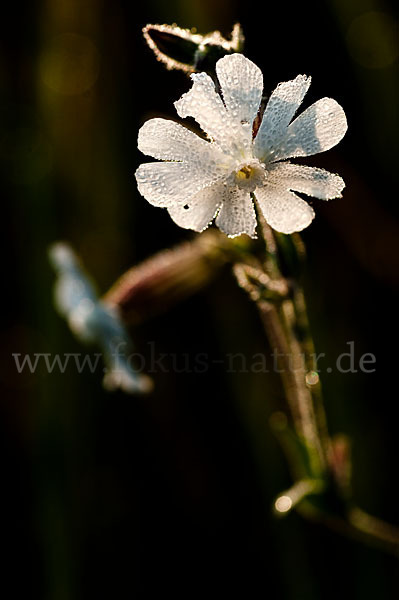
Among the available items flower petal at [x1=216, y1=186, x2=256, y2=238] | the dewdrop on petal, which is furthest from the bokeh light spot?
flower petal at [x1=216, y1=186, x2=256, y2=238]

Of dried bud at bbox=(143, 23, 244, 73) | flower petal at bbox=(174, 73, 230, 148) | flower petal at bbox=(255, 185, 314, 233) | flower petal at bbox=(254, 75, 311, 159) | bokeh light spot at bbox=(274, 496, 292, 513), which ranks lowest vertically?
bokeh light spot at bbox=(274, 496, 292, 513)

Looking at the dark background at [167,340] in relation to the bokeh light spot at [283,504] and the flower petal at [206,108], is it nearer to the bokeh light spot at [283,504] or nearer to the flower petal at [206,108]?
the bokeh light spot at [283,504]

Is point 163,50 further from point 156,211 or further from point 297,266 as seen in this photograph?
point 156,211

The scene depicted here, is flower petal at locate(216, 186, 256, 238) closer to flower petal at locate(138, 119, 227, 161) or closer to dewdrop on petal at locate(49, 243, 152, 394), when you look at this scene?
flower petal at locate(138, 119, 227, 161)

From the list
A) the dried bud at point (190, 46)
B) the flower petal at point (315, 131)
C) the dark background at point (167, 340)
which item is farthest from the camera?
the dark background at point (167, 340)

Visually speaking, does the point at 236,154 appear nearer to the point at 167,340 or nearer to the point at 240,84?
the point at 240,84

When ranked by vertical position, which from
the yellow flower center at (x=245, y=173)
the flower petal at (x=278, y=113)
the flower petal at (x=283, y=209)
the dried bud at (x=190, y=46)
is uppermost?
the dried bud at (x=190, y=46)

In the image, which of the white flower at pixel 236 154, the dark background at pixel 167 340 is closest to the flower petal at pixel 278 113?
the white flower at pixel 236 154
